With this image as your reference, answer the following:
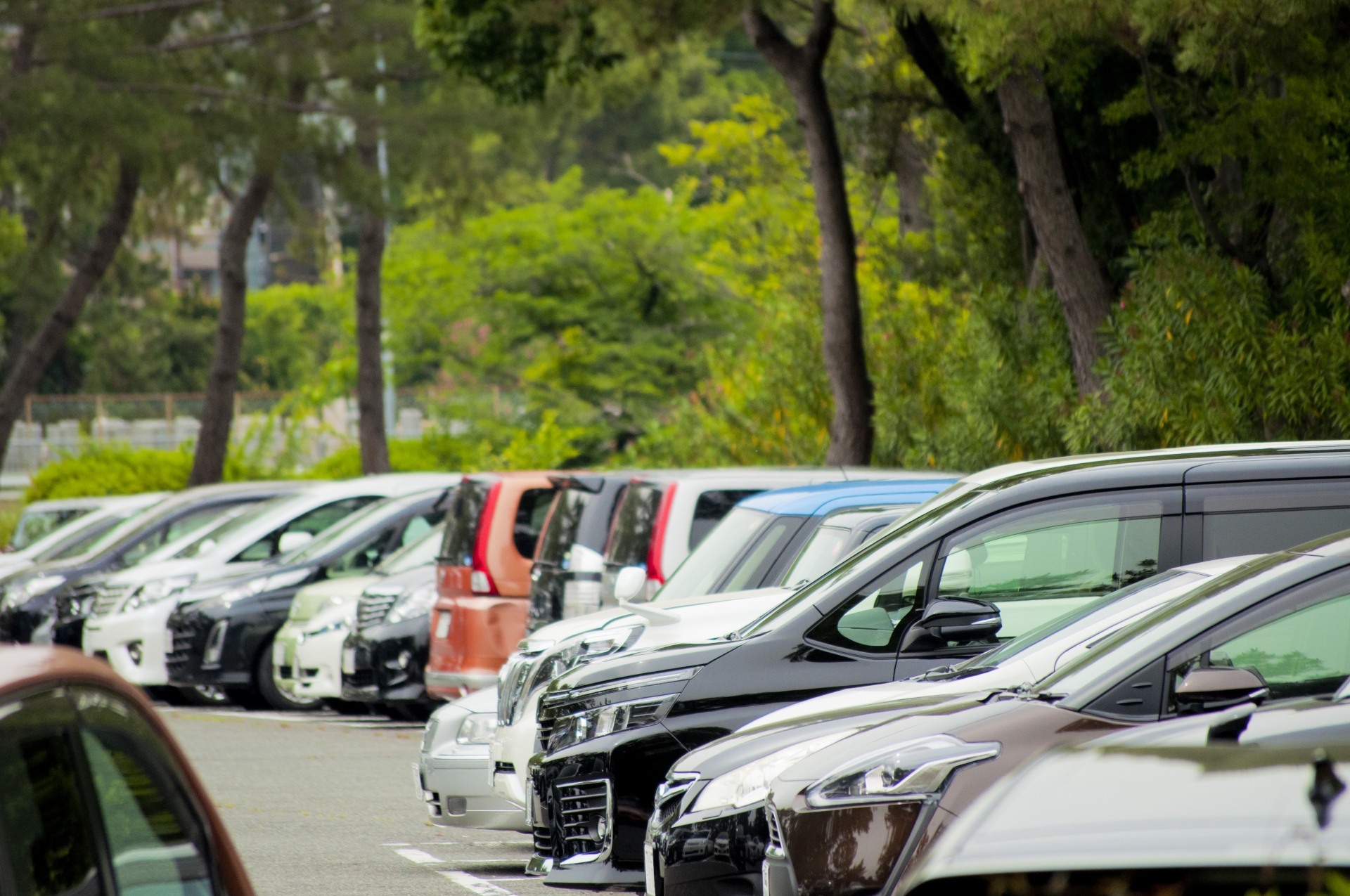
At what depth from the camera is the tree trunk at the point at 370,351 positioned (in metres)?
30.8

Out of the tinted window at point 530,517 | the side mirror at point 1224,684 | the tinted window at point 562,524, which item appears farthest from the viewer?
the tinted window at point 530,517

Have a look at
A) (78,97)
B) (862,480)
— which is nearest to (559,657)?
(862,480)

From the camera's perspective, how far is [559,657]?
26.1ft

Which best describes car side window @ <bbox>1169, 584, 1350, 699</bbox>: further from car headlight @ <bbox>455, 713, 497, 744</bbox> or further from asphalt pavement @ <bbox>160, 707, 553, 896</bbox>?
car headlight @ <bbox>455, 713, 497, 744</bbox>

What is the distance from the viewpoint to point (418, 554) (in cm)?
1397

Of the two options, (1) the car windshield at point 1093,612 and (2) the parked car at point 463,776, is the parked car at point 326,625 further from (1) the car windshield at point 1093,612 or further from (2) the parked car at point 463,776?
(1) the car windshield at point 1093,612

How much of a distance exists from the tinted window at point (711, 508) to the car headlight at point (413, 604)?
162 inches

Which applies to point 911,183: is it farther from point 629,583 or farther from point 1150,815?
point 1150,815

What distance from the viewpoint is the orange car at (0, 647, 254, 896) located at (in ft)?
8.05

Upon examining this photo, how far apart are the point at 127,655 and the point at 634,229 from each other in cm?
1848

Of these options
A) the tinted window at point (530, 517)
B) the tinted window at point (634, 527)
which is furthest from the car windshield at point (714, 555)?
the tinted window at point (530, 517)

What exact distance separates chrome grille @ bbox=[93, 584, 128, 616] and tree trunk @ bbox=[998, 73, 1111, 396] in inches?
350

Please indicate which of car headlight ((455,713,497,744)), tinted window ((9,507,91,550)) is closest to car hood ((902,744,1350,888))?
car headlight ((455,713,497,744))

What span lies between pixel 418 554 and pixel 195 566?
3212 millimetres
